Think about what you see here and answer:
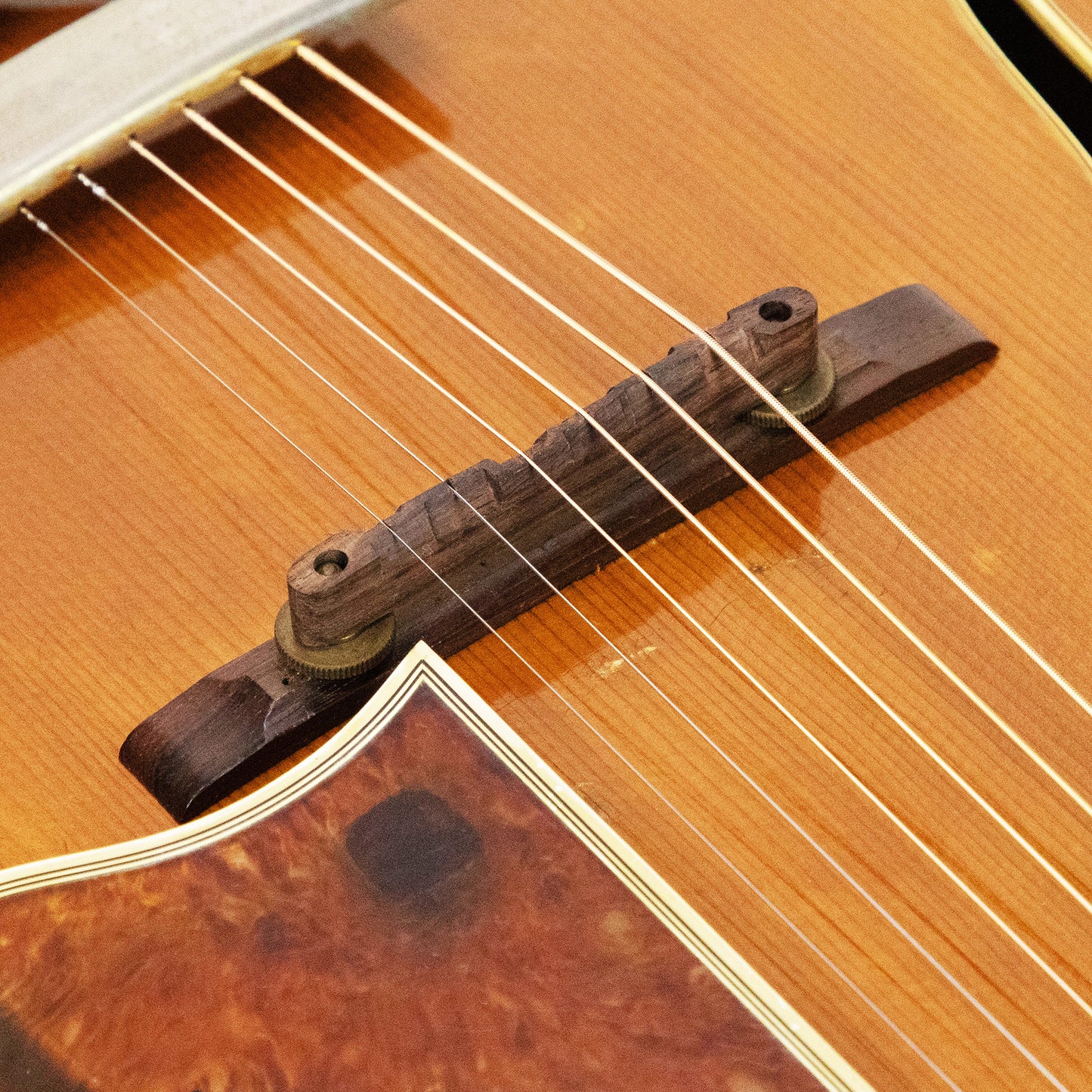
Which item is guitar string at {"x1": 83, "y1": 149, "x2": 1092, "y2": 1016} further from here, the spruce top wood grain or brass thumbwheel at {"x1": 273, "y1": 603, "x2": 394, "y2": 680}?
brass thumbwheel at {"x1": 273, "y1": 603, "x2": 394, "y2": 680}

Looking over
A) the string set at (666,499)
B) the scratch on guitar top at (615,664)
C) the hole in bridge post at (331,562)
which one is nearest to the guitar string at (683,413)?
the string set at (666,499)

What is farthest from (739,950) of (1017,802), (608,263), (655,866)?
(608,263)

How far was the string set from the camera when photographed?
81cm

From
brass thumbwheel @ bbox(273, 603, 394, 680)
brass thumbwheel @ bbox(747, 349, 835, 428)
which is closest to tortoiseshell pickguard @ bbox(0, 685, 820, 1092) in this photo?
brass thumbwheel @ bbox(273, 603, 394, 680)

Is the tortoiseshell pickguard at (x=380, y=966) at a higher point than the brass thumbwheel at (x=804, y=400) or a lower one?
lower

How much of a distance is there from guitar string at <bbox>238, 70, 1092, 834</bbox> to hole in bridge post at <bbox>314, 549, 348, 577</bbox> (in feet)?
0.77

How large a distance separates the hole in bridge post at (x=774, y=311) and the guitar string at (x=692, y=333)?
40mm

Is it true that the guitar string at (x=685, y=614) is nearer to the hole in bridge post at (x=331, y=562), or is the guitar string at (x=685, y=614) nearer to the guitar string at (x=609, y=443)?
the guitar string at (x=609, y=443)

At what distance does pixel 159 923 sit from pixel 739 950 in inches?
12.9

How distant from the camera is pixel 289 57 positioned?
1.24 metres

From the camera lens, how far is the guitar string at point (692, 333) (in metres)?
0.88

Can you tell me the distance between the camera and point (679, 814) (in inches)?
33.4

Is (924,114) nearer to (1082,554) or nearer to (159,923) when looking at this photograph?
(1082,554)

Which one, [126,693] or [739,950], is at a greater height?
[126,693]
